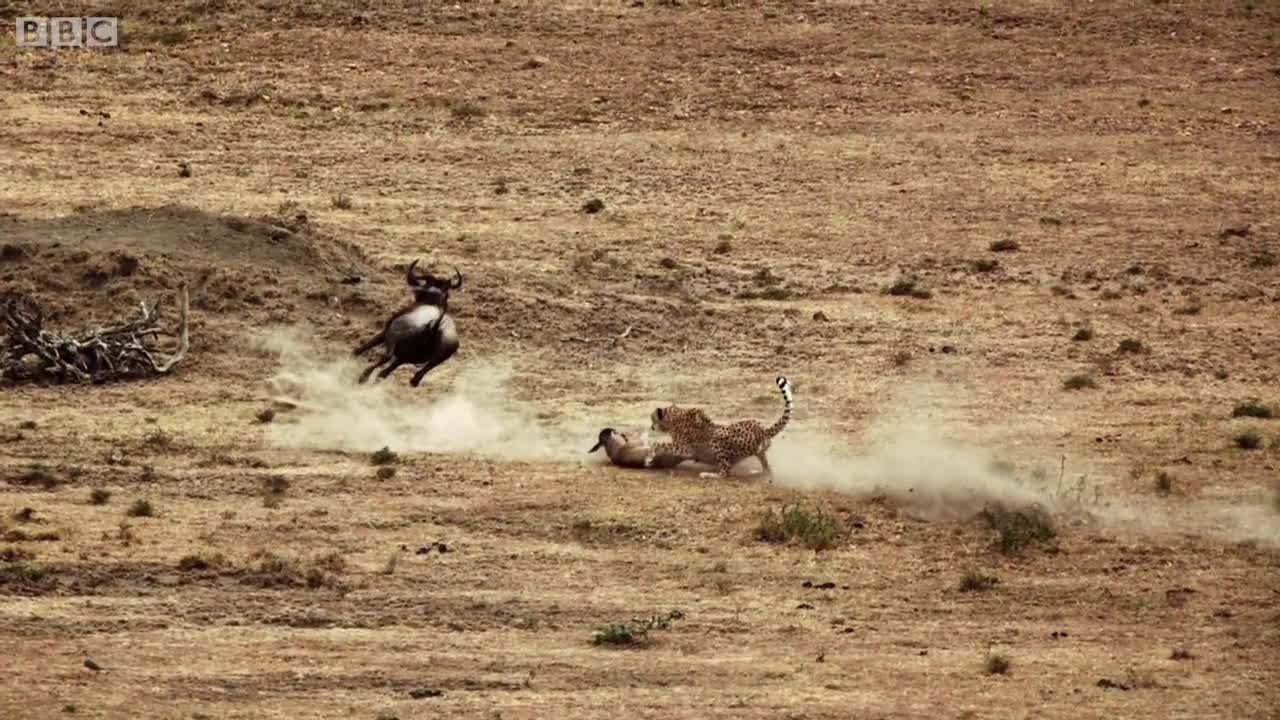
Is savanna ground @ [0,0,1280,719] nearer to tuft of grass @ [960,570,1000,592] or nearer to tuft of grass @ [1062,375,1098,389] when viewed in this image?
tuft of grass @ [960,570,1000,592]

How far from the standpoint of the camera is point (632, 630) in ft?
67.9

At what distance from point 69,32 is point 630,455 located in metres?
16.4

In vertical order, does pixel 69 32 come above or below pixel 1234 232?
above

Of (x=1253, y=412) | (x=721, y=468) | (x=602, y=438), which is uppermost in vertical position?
(x=1253, y=412)

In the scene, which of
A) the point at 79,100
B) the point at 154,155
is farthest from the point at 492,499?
the point at 79,100

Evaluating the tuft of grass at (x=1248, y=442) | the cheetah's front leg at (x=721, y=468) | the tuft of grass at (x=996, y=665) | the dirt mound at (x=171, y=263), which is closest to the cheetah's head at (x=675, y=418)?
the cheetah's front leg at (x=721, y=468)

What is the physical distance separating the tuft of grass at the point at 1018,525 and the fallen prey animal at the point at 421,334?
5013 mm

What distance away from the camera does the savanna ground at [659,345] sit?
20.6m

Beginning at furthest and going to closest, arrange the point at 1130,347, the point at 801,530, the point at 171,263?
the point at 1130,347 < the point at 171,263 < the point at 801,530

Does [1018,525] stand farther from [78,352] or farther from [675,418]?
[78,352]

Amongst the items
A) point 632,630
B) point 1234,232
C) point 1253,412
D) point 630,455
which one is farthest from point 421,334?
point 1234,232

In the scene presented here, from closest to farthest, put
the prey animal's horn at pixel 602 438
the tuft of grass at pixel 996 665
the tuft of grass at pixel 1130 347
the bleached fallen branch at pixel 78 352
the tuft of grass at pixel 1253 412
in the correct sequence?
1. the tuft of grass at pixel 996 665
2. the prey animal's horn at pixel 602 438
3. the bleached fallen branch at pixel 78 352
4. the tuft of grass at pixel 1253 412
5. the tuft of grass at pixel 1130 347

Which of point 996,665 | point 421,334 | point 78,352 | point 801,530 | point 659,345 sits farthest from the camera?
point 659,345

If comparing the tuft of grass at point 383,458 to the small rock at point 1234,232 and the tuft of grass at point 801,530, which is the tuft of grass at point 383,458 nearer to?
the tuft of grass at point 801,530
